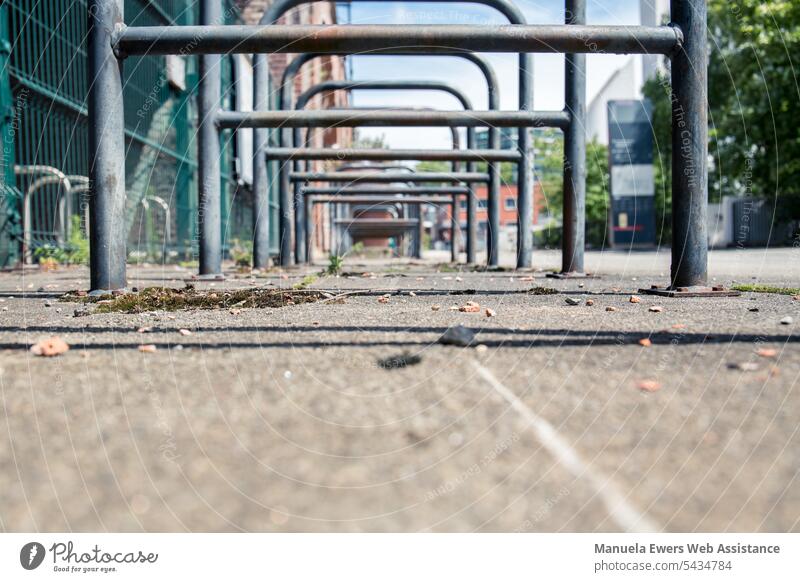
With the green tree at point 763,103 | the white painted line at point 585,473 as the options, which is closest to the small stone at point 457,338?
the white painted line at point 585,473

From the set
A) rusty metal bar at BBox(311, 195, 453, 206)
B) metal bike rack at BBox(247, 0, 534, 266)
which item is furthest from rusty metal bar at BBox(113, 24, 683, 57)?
rusty metal bar at BBox(311, 195, 453, 206)

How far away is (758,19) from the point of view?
63.0 ft

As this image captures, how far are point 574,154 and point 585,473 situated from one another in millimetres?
4110

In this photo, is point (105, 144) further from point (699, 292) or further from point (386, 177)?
point (386, 177)

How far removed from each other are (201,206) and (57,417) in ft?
11.5

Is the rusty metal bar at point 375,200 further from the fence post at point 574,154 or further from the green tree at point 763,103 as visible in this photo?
the green tree at point 763,103

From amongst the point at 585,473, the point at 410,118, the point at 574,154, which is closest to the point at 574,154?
the point at 574,154

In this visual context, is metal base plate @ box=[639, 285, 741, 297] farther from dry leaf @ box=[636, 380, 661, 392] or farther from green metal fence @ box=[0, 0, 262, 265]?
green metal fence @ box=[0, 0, 262, 265]

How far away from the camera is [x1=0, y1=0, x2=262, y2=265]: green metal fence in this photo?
684cm

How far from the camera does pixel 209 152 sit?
485cm

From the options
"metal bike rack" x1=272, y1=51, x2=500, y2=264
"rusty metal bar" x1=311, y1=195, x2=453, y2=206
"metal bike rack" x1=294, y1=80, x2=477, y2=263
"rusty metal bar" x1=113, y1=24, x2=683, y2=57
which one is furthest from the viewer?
"rusty metal bar" x1=311, y1=195, x2=453, y2=206

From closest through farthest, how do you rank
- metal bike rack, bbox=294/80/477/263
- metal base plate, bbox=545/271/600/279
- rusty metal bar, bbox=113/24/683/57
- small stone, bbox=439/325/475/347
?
small stone, bbox=439/325/475/347 → rusty metal bar, bbox=113/24/683/57 → metal base plate, bbox=545/271/600/279 → metal bike rack, bbox=294/80/477/263

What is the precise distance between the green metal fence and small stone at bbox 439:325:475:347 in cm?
413

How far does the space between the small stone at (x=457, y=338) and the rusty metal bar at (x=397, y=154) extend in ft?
13.6
